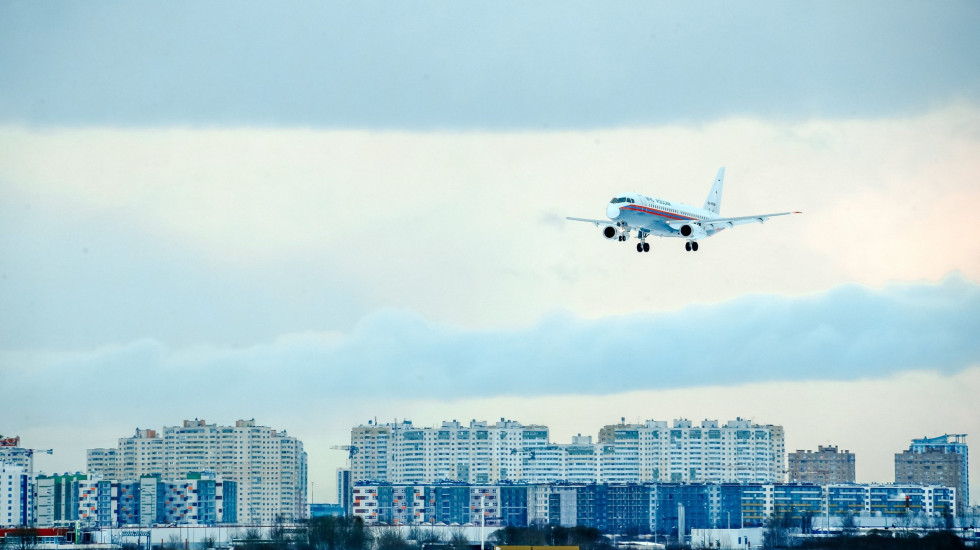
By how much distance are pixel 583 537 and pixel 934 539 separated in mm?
44206

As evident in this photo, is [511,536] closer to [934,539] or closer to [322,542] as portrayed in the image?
[322,542]

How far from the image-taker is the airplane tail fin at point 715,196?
161 metres

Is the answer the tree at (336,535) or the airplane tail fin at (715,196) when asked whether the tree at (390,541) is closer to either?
the tree at (336,535)

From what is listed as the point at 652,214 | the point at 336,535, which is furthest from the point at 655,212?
the point at 336,535

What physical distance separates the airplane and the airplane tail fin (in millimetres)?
26927

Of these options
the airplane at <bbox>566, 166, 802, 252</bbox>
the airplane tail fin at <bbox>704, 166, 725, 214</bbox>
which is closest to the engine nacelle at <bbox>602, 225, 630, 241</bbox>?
the airplane at <bbox>566, 166, 802, 252</bbox>

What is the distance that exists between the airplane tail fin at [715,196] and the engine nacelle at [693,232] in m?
29.9

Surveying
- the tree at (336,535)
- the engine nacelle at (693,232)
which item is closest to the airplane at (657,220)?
the engine nacelle at (693,232)

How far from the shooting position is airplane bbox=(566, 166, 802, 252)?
123750 millimetres

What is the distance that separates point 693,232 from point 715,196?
34212 mm

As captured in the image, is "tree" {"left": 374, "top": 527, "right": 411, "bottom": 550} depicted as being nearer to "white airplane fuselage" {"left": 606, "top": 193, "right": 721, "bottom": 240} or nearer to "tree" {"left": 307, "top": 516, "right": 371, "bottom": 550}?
"tree" {"left": 307, "top": 516, "right": 371, "bottom": 550}

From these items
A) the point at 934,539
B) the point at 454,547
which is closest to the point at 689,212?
the point at 454,547

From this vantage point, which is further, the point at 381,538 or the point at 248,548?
the point at 381,538

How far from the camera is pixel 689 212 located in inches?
5113
